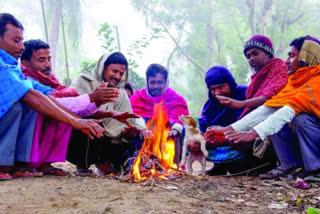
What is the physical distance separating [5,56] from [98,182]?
1704mm

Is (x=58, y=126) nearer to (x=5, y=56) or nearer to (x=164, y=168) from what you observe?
(x=5, y=56)

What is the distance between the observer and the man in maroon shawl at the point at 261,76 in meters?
4.32

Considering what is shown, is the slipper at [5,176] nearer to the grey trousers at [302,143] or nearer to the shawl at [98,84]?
the shawl at [98,84]

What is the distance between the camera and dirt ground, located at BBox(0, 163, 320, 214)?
2580 millimetres

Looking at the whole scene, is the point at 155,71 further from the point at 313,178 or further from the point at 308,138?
the point at 313,178

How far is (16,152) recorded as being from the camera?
3594 mm

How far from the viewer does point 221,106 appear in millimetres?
5082

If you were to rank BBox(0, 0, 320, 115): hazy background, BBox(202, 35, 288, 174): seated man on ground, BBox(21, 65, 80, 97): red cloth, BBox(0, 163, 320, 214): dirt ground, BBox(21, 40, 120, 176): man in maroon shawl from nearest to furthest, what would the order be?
BBox(0, 163, 320, 214): dirt ground → BBox(21, 40, 120, 176): man in maroon shawl → BBox(21, 65, 80, 97): red cloth → BBox(202, 35, 288, 174): seated man on ground → BBox(0, 0, 320, 115): hazy background

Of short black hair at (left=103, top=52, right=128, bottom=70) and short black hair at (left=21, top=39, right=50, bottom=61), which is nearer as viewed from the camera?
short black hair at (left=21, top=39, right=50, bottom=61)

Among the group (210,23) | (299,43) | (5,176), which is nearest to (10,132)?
(5,176)

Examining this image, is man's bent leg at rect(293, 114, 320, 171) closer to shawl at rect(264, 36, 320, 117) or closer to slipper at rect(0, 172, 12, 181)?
shawl at rect(264, 36, 320, 117)

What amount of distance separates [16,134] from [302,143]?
10.1ft

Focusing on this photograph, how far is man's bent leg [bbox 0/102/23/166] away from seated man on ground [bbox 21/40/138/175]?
226 millimetres

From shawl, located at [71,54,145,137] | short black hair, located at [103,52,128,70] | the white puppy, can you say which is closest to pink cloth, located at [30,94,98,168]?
shawl, located at [71,54,145,137]
